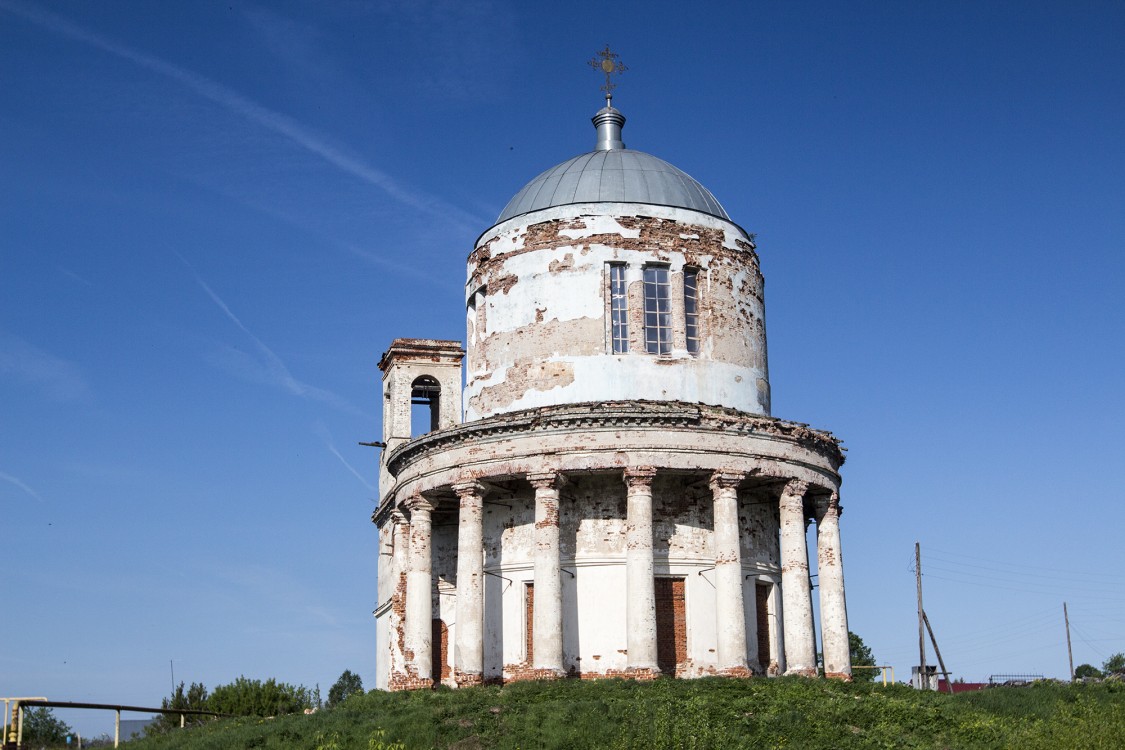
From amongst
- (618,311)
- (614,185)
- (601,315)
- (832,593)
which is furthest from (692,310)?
(832,593)

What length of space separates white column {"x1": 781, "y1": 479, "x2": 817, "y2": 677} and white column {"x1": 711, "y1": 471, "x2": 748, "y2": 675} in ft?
3.63

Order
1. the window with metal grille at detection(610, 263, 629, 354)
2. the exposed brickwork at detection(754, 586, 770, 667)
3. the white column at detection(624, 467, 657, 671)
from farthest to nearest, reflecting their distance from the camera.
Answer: the window with metal grille at detection(610, 263, 629, 354)
the exposed brickwork at detection(754, 586, 770, 667)
the white column at detection(624, 467, 657, 671)

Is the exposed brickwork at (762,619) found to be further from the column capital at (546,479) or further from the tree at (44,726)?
the tree at (44,726)

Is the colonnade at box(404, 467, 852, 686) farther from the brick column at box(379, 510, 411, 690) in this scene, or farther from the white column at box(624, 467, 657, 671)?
the brick column at box(379, 510, 411, 690)

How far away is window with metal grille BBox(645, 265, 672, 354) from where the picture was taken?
3244 cm

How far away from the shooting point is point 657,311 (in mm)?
32625

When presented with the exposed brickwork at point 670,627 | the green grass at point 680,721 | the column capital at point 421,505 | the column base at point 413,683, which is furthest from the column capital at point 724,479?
the column base at point 413,683

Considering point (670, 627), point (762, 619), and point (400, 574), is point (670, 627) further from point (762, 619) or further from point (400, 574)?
point (400, 574)

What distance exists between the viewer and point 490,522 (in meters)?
32.2

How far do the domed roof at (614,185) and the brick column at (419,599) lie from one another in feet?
25.2

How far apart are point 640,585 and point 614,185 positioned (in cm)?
1011

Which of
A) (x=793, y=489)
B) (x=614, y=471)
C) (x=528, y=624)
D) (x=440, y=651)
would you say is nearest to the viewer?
(x=614, y=471)

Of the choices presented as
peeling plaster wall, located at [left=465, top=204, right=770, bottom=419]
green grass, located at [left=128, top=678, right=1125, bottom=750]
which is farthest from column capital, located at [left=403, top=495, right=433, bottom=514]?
green grass, located at [left=128, top=678, right=1125, bottom=750]

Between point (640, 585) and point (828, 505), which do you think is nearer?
point (640, 585)
